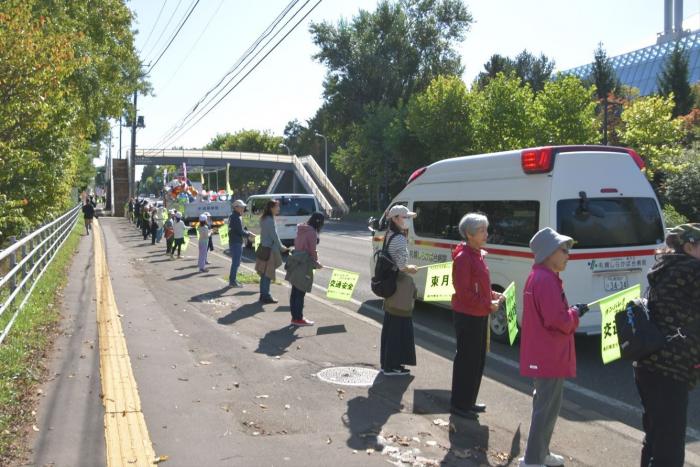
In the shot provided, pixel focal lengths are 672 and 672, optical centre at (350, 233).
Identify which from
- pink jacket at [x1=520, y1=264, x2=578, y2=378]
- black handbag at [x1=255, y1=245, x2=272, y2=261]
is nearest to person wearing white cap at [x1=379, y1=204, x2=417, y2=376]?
pink jacket at [x1=520, y1=264, x2=578, y2=378]

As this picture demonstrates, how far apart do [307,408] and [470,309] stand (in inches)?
65.4

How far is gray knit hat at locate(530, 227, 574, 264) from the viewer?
4.39 m

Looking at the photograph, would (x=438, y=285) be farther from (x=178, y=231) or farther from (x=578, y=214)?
(x=178, y=231)

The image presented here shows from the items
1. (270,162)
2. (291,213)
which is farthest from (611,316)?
(270,162)

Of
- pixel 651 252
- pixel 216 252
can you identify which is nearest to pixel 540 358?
pixel 651 252

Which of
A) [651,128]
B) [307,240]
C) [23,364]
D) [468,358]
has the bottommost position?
[23,364]

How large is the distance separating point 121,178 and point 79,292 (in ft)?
204

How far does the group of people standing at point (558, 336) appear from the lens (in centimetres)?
389

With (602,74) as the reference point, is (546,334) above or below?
below

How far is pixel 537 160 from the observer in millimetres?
7887

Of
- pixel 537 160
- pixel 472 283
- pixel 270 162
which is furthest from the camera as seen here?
pixel 270 162

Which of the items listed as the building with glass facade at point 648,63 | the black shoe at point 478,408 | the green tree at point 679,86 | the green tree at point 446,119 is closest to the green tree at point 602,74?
the green tree at point 679,86

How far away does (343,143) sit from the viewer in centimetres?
7969

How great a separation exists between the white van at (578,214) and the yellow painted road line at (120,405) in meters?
4.49
